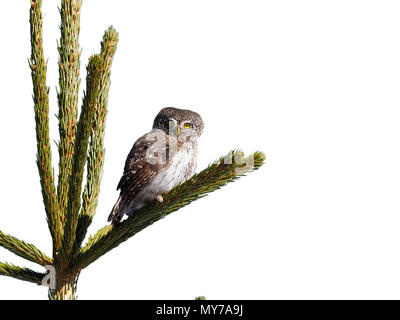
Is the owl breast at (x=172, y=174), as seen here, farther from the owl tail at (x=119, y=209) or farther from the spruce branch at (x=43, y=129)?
the spruce branch at (x=43, y=129)

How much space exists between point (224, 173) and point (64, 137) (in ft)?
3.57

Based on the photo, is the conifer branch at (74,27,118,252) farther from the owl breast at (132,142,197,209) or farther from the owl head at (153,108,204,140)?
the owl head at (153,108,204,140)

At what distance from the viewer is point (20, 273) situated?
138 inches

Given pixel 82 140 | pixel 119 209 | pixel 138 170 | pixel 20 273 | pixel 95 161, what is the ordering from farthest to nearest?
1. pixel 138 170
2. pixel 119 209
3. pixel 95 161
4. pixel 20 273
5. pixel 82 140

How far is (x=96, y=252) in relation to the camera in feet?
11.2

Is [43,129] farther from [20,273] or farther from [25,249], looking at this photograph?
[20,273]

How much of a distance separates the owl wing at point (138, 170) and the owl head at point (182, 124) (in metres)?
0.28

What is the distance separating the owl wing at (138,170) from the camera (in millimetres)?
4871

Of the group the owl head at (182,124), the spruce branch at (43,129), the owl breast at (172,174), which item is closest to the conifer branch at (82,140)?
the spruce branch at (43,129)

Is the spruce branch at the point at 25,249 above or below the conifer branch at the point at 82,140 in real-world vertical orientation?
below

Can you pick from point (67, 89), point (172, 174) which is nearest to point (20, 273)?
point (67, 89)

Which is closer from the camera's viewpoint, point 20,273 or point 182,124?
point 20,273

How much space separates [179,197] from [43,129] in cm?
101

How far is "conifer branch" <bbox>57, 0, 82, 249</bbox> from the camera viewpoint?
343 centimetres
